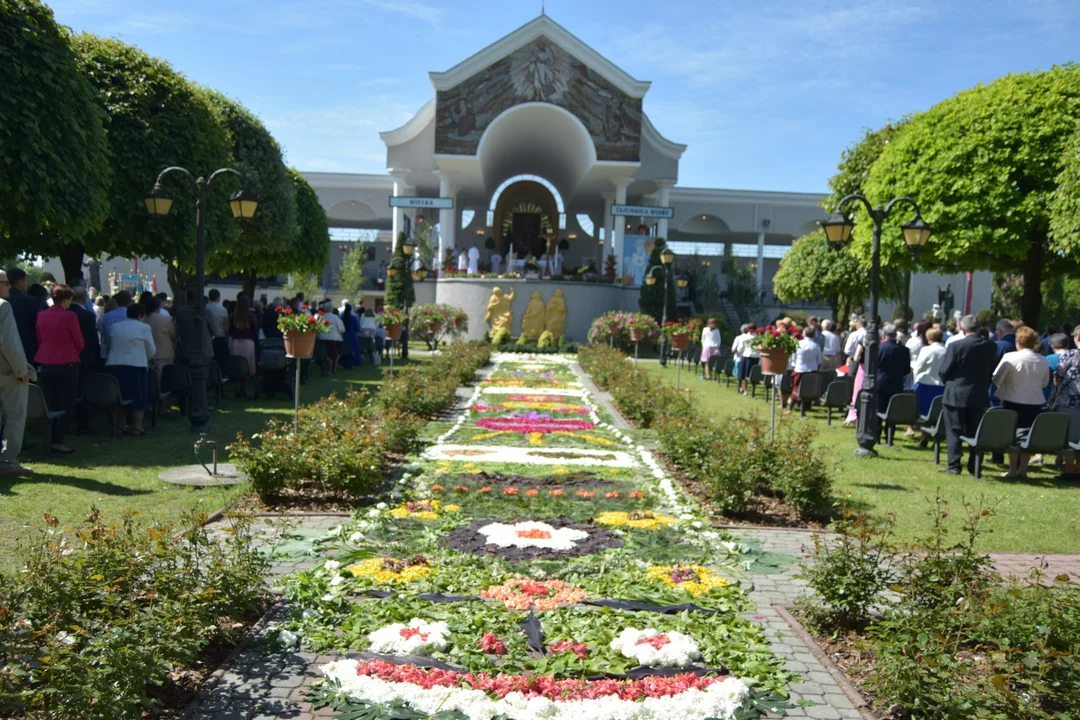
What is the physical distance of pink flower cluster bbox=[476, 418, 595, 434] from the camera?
13.1 metres

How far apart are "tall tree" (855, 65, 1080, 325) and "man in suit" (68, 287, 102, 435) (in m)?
15.0

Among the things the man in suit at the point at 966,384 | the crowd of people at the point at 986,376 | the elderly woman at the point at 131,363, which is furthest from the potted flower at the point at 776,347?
the elderly woman at the point at 131,363

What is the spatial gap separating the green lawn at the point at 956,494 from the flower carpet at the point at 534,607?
1910 millimetres

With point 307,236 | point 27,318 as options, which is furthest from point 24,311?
point 307,236

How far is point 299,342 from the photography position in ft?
35.7

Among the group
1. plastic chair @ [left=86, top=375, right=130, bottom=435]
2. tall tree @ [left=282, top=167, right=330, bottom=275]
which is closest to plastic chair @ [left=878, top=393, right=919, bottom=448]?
plastic chair @ [left=86, top=375, right=130, bottom=435]

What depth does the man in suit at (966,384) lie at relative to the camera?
399 inches

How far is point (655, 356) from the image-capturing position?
34.7 meters

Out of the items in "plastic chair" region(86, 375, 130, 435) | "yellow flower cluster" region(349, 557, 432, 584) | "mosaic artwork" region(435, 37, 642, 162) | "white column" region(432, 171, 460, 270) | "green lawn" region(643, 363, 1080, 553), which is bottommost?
"yellow flower cluster" region(349, 557, 432, 584)

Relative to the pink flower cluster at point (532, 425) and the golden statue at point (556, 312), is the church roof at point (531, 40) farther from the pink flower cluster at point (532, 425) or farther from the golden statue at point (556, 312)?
the pink flower cluster at point (532, 425)

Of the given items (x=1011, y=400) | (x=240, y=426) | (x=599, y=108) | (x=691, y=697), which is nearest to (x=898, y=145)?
(x=1011, y=400)

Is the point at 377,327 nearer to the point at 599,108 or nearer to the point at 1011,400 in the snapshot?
the point at 599,108

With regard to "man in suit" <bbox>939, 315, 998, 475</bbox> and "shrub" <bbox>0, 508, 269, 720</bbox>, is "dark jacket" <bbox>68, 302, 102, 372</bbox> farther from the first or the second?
"man in suit" <bbox>939, 315, 998, 475</bbox>

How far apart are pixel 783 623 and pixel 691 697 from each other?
137 cm
